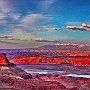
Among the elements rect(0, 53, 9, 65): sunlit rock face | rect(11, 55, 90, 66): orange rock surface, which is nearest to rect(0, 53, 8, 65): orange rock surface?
rect(0, 53, 9, 65): sunlit rock face

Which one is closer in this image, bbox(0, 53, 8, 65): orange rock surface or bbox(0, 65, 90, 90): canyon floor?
bbox(0, 65, 90, 90): canyon floor

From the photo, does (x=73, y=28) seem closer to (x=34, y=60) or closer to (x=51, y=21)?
(x=51, y=21)

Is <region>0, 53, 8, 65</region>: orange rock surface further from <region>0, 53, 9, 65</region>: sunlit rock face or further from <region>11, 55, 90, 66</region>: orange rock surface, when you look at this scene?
<region>11, 55, 90, 66</region>: orange rock surface

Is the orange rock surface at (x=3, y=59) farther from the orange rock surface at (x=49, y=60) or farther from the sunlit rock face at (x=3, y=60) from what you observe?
the orange rock surface at (x=49, y=60)

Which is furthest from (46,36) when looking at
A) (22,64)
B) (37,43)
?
(22,64)

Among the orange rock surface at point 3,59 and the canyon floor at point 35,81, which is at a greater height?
the orange rock surface at point 3,59

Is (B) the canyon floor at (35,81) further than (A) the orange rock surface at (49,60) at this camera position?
No

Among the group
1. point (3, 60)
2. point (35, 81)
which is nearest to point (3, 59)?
Answer: point (3, 60)

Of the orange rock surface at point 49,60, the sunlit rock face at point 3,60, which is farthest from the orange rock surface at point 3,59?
the orange rock surface at point 49,60

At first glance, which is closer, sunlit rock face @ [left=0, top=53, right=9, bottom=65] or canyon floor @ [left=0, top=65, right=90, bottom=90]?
canyon floor @ [left=0, top=65, right=90, bottom=90]

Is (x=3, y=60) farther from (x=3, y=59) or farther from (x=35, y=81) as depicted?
(x=35, y=81)

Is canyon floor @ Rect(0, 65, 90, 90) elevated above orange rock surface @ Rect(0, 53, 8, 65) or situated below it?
below
